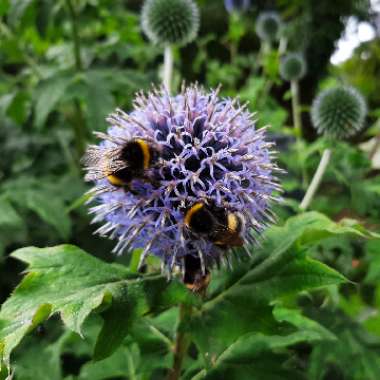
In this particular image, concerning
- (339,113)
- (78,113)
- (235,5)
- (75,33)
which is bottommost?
(78,113)

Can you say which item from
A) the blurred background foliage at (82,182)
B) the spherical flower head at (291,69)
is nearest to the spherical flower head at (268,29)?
the blurred background foliage at (82,182)

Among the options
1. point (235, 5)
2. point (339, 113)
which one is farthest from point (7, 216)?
point (235, 5)

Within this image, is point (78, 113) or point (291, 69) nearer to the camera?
point (78, 113)

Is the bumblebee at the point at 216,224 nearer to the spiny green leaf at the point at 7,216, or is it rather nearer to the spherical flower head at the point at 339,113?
the spiny green leaf at the point at 7,216

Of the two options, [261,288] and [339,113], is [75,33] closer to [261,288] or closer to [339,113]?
[339,113]

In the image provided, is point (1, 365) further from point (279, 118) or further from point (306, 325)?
point (279, 118)

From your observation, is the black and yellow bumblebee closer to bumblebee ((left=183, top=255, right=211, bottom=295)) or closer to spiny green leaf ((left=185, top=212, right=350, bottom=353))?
bumblebee ((left=183, top=255, right=211, bottom=295))

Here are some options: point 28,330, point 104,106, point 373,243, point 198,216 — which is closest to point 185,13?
point 104,106
